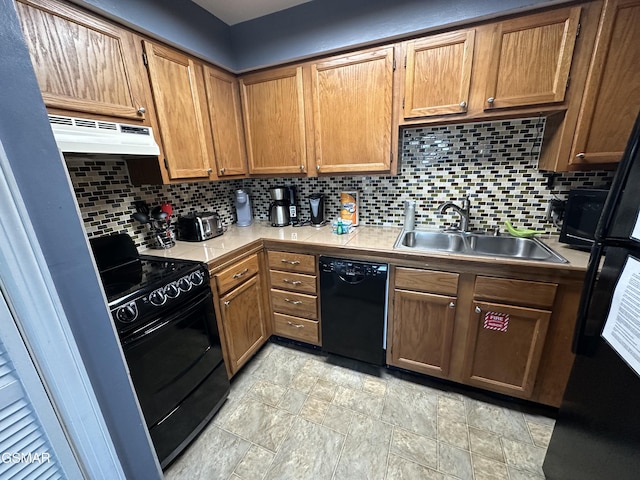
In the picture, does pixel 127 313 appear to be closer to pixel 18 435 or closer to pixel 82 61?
pixel 18 435

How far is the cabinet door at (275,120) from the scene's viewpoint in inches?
73.2

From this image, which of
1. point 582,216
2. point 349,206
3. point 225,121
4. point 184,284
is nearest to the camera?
point 184,284

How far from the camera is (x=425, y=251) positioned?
1.51 m

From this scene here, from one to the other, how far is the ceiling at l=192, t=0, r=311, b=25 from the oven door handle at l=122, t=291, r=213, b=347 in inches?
73.3

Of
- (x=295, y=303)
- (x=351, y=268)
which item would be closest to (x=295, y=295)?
(x=295, y=303)

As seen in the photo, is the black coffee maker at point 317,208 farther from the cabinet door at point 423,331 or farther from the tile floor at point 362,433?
the tile floor at point 362,433

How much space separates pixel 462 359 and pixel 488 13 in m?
1.91

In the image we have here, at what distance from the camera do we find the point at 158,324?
3.77ft

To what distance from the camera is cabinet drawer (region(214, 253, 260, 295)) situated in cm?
156

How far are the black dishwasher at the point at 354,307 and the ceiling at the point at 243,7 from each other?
173 centimetres

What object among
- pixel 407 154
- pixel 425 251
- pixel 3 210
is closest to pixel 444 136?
pixel 407 154

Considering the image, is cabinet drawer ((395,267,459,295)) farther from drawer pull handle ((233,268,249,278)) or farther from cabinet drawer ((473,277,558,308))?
drawer pull handle ((233,268,249,278))

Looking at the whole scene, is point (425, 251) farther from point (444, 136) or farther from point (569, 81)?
point (569, 81)

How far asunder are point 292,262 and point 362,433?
111 centimetres
